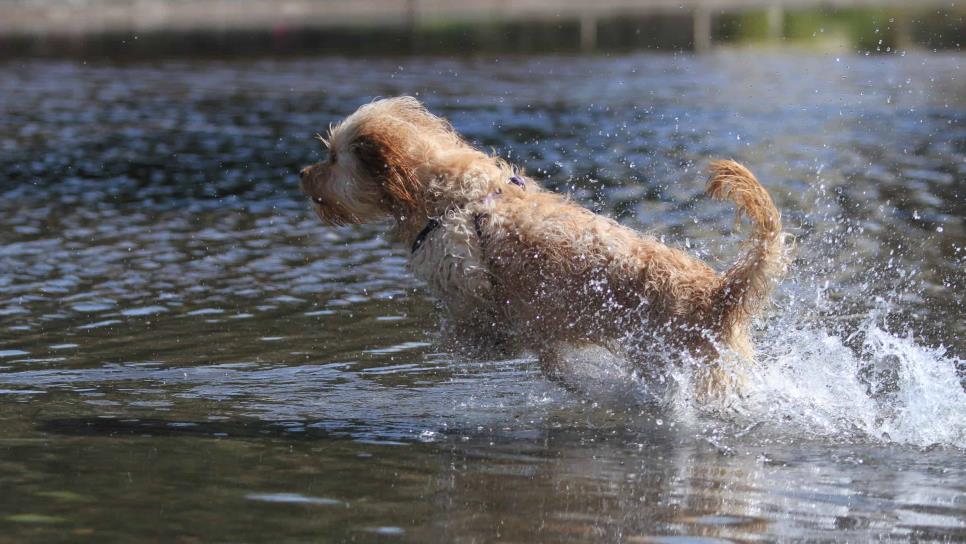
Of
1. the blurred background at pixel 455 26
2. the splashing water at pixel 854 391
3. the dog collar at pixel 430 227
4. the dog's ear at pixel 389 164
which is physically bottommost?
the splashing water at pixel 854 391

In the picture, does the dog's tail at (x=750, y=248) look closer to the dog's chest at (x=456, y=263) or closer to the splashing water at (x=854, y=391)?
the splashing water at (x=854, y=391)

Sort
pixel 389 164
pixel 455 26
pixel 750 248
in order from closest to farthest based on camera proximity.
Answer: pixel 750 248 < pixel 389 164 < pixel 455 26

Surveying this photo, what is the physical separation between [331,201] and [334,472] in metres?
1.81

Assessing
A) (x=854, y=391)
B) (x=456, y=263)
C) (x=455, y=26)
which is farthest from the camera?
(x=455, y=26)

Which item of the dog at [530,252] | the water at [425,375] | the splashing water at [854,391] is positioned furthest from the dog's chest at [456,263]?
the splashing water at [854,391]

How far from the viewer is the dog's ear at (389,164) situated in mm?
7762

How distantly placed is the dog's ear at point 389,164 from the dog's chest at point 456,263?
283 mm

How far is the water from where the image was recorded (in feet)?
21.0

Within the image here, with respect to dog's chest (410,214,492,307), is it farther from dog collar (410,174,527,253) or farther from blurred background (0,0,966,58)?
blurred background (0,0,966,58)

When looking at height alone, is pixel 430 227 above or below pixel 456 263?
above

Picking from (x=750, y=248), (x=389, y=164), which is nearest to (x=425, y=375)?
(x=389, y=164)

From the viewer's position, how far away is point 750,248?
7.23 m

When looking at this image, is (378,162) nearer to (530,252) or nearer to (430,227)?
(430,227)

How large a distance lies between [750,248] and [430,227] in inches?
70.8
